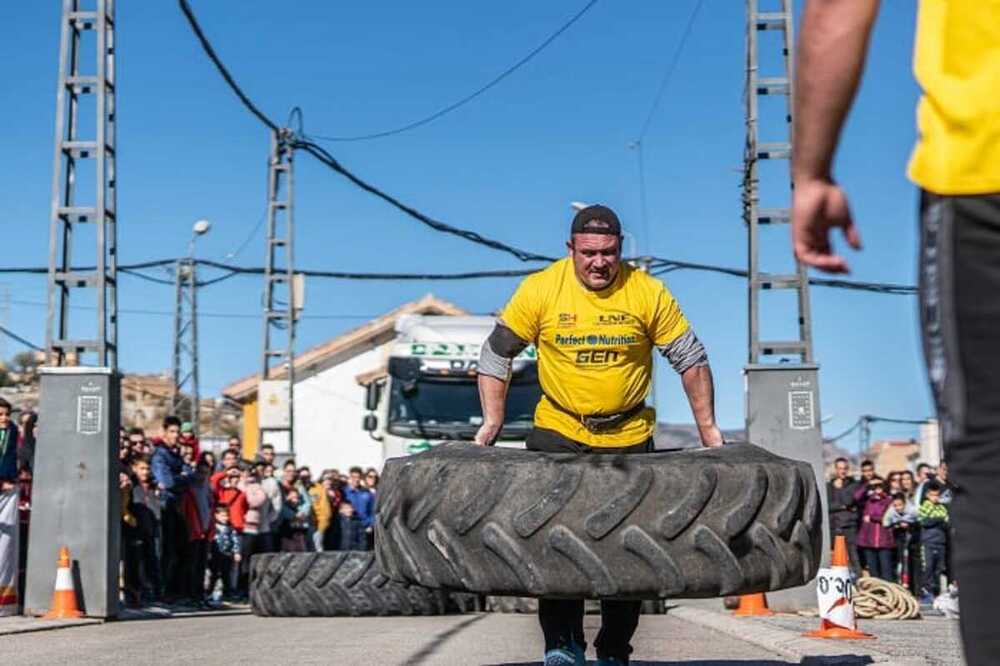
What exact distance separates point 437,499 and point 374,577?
9.33 metres

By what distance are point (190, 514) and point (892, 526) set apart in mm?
9735

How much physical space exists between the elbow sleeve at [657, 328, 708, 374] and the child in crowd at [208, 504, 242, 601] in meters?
14.0

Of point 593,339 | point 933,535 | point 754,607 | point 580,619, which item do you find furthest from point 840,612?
point 933,535

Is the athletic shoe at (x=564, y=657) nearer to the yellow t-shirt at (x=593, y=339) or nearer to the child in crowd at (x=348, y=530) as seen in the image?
the yellow t-shirt at (x=593, y=339)

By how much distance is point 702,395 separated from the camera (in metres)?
7.02

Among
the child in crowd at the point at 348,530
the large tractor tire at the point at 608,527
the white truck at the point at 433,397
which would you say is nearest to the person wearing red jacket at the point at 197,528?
the white truck at the point at 433,397

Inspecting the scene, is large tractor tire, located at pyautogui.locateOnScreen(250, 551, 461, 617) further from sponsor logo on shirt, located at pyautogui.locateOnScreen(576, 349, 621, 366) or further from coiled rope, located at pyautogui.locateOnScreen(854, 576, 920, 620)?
sponsor logo on shirt, located at pyautogui.locateOnScreen(576, 349, 621, 366)

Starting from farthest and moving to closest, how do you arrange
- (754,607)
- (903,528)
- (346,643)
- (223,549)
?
(903,528) → (223,549) → (754,607) → (346,643)

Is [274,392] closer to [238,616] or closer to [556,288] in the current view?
[238,616]

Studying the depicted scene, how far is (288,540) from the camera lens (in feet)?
72.2

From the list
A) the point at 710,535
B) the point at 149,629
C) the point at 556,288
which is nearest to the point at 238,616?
the point at 149,629

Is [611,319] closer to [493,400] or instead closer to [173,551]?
[493,400]


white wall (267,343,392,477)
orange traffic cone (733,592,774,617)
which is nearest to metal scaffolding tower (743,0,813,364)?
orange traffic cone (733,592,774,617)

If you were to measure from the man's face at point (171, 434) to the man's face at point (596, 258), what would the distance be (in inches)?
489
